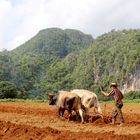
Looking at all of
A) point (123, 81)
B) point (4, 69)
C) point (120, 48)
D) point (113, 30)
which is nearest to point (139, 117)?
Result: point (4, 69)

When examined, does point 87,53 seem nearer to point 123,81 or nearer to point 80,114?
point 123,81

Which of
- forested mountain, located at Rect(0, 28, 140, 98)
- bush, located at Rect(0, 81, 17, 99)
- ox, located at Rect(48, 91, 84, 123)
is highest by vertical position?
forested mountain, located at Rect(0, 28, 140, 98)

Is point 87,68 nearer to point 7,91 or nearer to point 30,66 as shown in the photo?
point 30,66

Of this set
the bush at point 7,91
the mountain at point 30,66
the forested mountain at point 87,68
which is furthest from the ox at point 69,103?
the forested mountain at point 87,68

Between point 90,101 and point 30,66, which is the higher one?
point 30,66

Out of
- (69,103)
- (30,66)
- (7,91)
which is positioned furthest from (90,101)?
(30,66)

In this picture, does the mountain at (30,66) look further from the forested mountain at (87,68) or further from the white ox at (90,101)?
the white ox at (90,101)

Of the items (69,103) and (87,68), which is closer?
(69,103)

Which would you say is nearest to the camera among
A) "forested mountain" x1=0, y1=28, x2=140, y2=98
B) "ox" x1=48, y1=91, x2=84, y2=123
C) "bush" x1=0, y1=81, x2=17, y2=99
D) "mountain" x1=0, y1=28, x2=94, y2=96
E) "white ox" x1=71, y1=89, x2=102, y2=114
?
"ox" x1=48, y1=91, x2=84, y2=123

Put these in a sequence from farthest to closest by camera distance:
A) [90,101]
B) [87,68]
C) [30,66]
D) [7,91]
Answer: [30,66] → [87,68] → [7,91] → [90,101]

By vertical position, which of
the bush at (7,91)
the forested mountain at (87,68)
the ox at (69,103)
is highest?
the forested mountain at (87,68)

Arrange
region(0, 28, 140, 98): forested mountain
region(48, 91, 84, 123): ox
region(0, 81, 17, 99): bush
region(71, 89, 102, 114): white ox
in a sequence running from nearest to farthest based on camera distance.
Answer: region(48, 91, 84, 123): ox
region(71, 89, 102, 114): white ox
region(0, 81, 17, 99): bush
region(0, 28, 140, 98): forested mountain

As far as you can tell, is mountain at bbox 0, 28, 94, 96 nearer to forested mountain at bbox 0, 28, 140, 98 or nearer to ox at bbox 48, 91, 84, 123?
forested mountain at bbox 0, 28, 140, 98

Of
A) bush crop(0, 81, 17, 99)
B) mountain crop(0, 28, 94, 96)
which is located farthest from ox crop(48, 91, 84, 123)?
mountain crop(0, 28, 94, 96)
